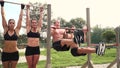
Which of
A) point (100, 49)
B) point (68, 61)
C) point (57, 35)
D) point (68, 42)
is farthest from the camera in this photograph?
point (68, 61)

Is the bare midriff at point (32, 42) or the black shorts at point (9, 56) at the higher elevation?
the bare midriff at point (32, 42)

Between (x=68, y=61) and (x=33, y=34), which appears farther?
(x=68, y=61)

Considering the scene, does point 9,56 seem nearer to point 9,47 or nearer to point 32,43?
point 9,47

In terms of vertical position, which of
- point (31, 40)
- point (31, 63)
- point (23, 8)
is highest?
point (23, 8)

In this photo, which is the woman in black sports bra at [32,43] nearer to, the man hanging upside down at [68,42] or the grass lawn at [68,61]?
the man hanging upside down at [68,42]

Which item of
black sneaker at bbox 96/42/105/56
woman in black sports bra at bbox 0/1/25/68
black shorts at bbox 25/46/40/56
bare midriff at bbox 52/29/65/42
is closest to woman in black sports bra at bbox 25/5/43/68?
black shorts at bbox 25/46/40/56

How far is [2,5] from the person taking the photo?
8055mm

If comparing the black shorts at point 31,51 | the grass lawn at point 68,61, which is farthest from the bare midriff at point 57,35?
the grass lawn at point 68,61

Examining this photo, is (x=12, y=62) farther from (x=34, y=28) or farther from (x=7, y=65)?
(x=34, y=28)

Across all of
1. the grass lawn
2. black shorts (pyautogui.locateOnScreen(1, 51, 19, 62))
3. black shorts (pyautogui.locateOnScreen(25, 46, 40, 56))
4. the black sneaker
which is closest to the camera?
black shorts (pyautogui.locateOnScreen(1, 51, 19, 62))

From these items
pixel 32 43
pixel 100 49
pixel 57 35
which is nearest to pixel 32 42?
pixel 32 43

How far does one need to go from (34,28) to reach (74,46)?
4.14ft

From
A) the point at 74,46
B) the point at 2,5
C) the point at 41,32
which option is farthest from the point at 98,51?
the point at 2,5

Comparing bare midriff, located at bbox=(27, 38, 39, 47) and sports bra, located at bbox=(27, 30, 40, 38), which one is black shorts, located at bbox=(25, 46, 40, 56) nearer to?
bare midriff, located at bbox=(27, 38, 39, 47)
